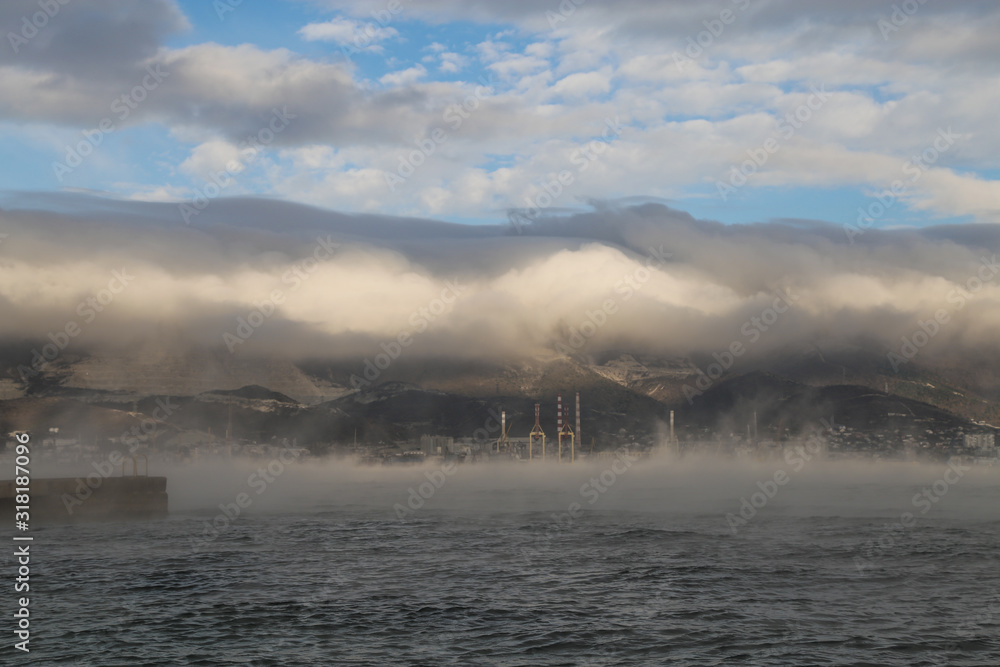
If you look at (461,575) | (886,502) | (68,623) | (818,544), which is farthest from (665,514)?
(68,623)

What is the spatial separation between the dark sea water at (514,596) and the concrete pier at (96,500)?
1365 centimetres

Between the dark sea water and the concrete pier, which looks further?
the concrete pier

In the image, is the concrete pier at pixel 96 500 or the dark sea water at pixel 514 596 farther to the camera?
the concrete pier at pixel 96 500

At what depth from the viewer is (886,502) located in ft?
627

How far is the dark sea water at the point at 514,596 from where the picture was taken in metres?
44.5

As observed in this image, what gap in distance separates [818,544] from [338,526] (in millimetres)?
63474

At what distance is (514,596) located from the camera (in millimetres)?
61250

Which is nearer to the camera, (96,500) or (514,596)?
(514,596)

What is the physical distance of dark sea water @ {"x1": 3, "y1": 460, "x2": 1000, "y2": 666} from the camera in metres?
44.5

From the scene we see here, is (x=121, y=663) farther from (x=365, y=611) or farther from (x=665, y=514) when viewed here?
(x=665, y=514)

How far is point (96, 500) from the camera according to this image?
128m

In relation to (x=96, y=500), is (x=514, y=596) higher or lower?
lower

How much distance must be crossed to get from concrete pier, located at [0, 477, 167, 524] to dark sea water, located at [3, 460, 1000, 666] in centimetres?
1365

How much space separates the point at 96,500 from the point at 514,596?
90040mm
